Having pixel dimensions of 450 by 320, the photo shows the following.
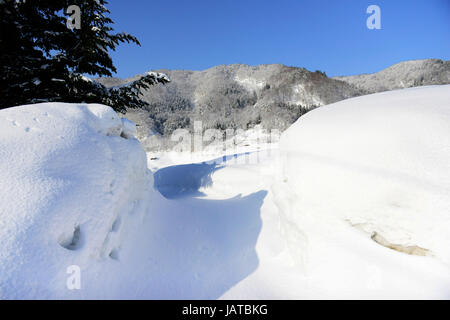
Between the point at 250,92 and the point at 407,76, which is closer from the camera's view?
the point at 407,76

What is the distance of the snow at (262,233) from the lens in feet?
4.65

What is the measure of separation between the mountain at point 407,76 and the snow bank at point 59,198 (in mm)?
38360

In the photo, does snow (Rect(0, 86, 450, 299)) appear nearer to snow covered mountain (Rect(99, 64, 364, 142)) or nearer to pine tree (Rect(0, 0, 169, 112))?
pine tree (Rect(0, 0, 169, 112))

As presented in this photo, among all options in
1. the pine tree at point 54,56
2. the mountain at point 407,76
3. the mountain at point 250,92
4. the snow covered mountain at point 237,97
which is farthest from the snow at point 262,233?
the mountain at point 407,76

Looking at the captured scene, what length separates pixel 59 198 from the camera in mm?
1530

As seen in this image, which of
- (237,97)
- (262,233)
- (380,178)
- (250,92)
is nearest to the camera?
(380,178)

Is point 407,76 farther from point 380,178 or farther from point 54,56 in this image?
point 54,56

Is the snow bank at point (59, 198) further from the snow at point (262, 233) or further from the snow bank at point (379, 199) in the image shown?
the snow bank at point (379, 199)

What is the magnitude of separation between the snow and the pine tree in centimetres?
226

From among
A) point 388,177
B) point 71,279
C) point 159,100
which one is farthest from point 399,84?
point 71,279

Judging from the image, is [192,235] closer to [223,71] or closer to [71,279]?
[71,279]

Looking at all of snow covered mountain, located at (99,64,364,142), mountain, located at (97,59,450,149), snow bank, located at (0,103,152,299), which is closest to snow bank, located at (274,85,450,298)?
snow bank, located at (0,103,152,299)

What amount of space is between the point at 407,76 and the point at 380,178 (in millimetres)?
46819

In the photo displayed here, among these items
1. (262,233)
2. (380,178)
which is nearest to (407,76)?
(380,178)
